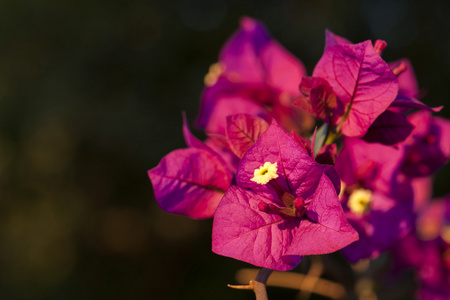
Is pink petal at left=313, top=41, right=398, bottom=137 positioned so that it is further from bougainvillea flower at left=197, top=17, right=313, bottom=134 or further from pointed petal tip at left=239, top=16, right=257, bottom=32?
pointed petal tip at left=239, top=16, right=257, bottom=32

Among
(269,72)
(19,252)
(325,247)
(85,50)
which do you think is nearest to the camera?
(325,247)

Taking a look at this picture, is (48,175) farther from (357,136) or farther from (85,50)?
(357,136)

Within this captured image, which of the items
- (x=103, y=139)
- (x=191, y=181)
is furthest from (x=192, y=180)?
(x=103, y=139)

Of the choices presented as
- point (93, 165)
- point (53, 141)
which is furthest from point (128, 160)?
point (53, 141)

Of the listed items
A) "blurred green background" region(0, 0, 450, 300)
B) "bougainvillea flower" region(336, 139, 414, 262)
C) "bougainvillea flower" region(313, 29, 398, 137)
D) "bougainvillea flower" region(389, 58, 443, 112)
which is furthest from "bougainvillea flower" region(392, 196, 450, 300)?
"blurred green background" region(0, 0, 450, 300)

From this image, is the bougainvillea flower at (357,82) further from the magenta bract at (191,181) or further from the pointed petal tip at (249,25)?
the pointed petal tip at (249,25)

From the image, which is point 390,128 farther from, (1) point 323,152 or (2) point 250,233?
(2) point 250,233
